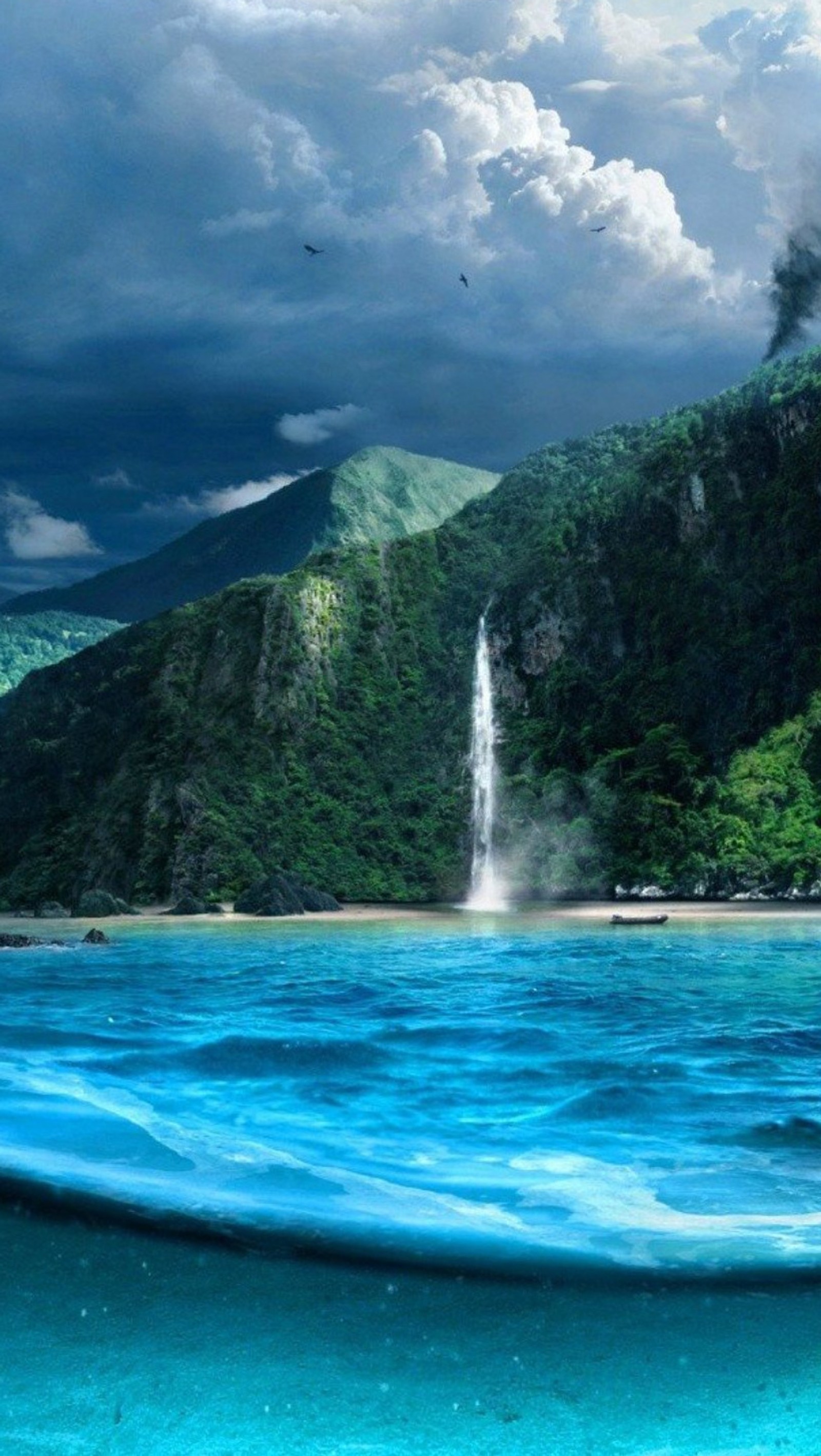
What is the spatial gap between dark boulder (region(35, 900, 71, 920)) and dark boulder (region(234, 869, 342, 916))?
10.1 m

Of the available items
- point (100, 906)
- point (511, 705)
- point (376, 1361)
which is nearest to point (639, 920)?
point (100, 906)

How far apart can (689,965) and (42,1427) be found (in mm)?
23072

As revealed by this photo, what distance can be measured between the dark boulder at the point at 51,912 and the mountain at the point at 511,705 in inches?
442

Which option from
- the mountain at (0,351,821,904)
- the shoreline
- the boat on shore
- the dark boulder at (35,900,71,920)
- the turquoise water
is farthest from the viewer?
the mountain at (0,351,821,904)

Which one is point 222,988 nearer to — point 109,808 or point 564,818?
point 564,818

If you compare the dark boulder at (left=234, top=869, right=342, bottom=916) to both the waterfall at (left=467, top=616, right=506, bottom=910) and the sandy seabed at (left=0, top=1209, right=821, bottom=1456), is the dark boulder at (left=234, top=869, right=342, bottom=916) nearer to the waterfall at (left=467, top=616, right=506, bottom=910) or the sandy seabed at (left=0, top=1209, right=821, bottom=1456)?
the waterfall at (left=467, top=616, right=506, bottom=910)

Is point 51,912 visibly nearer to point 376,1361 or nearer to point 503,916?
point 503,916

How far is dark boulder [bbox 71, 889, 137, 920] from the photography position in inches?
2499

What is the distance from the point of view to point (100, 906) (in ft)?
209

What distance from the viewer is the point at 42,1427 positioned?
A: 5.82 meters

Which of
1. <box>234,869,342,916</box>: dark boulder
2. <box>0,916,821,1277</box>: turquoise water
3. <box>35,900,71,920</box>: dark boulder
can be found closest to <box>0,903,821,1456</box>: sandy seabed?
<box>0,916,821,1277</box>: turquoise water

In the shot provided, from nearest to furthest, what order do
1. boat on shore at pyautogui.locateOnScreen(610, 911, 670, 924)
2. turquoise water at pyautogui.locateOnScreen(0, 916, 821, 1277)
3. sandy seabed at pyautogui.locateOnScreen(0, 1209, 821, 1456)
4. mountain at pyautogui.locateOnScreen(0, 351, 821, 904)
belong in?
sandy seabed at pyautogui.locateOnScreen(0, 1209, 821, 1456) < turquoise water at pyautogui.locateOnScreen(0, 916, 821, 1277) < boat on shore at pyautogui.locateOnScreen(610, 911, 670, 924) < mountain at pyautogui.locateOnScreen(0, 351, 821, 904)

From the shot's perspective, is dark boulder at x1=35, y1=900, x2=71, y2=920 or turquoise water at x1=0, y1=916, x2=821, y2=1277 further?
dark boulder at x1=35, y1=900, x2=71, y2=920

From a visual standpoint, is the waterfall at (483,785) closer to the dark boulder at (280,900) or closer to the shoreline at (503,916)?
the shoreline at (503,916)
